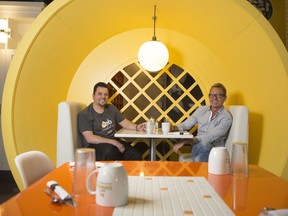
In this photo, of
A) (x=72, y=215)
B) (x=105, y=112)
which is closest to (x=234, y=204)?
(x=72, y=215)

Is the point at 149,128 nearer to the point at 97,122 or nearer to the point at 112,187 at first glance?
the point at 97,122

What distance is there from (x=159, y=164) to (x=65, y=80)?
5.15ft

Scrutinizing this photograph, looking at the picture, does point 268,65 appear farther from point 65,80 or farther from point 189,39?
point 65,80

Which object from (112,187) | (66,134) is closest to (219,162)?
(112,187)

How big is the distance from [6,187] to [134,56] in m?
1.48

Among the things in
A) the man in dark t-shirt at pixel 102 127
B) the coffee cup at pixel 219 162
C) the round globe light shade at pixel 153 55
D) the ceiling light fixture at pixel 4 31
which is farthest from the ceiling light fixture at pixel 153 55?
the coffee cup at pixel 219 162

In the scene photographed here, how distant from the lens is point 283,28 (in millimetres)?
3094

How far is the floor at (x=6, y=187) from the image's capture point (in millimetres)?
2215

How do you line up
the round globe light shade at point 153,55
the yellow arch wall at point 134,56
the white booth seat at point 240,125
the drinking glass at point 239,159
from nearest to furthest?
the drinking glass at point 239,159 < the white booth seat at point 240,125 < the yellow arch wall at point 134,56 < the round globe light shade at point 153,55

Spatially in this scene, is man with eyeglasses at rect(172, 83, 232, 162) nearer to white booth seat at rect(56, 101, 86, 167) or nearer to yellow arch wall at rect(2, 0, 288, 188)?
yellow arch wall at rect(2, 0, 288, 188)

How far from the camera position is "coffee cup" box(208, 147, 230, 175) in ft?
2.91

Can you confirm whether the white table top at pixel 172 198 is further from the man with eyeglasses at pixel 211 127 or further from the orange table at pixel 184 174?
the man with eyeglasses at pixel 211 127

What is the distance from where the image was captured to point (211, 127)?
1995 mm

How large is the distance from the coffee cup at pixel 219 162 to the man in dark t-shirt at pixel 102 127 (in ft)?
3.67
